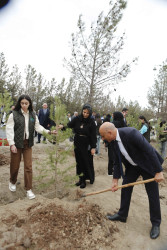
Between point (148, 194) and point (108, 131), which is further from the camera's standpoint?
point (148, 194)

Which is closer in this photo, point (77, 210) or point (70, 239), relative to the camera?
point (70, 239)

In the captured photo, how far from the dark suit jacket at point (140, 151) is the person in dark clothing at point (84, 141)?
1.54 meters

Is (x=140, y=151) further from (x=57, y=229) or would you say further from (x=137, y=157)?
(x=57, y=229)

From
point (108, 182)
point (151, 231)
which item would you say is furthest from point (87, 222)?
point (108, 182)

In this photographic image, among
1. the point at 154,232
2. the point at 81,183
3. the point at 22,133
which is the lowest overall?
the point at 154,232

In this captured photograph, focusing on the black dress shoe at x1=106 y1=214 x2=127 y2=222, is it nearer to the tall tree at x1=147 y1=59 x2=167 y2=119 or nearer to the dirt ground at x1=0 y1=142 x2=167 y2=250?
the dirt ground at x1=0 y1=142 x2=167 y2=250

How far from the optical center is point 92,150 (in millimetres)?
4074

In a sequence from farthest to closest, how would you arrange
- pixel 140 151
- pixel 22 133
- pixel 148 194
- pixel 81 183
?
pixel 81 183
pixel 22 133
pixel 148 194
pixel 140 151

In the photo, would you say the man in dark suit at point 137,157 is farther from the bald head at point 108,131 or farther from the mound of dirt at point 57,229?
the mound of dirt at point 57,229

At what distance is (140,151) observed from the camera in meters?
2.51

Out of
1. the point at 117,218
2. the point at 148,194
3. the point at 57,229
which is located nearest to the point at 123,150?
the point at 148,194

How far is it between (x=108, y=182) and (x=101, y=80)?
6267 mm

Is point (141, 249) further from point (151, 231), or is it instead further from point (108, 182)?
point (108, 182)

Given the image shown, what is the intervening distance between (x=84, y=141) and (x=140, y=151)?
1.73 metres
